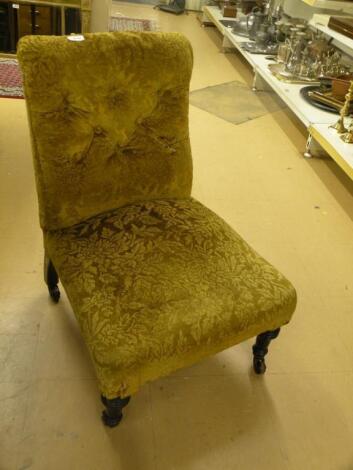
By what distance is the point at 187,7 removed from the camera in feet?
18.9

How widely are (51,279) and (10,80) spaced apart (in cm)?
217

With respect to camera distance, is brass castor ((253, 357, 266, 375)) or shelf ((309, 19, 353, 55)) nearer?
brass castor ((253, 357, 266, 375))

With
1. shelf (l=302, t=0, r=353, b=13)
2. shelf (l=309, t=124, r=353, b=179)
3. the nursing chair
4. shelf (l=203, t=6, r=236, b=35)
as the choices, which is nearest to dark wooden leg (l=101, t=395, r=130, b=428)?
the nursing chair

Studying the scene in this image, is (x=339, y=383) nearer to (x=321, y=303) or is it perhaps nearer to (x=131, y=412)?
(x=321, y=303)

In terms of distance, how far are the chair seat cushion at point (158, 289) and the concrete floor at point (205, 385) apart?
10.7 inches

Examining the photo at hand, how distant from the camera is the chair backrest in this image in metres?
0.96

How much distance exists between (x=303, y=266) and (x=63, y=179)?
3.40ft

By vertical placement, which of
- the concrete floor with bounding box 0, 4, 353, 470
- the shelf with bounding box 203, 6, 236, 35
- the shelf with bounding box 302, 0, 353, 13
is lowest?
the concrete floor with bounding box 0, 4, 353, 470

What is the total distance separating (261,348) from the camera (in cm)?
121

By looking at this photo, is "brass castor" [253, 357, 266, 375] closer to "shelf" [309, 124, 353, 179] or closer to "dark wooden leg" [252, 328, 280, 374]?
"dark wooden leg" [252, 328, 280, 374]

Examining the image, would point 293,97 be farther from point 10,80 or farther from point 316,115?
point 10,80

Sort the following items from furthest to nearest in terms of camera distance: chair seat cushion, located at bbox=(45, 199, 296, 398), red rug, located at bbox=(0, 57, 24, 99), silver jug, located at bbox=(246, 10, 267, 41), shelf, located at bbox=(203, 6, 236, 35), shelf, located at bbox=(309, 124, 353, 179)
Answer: shelf, located at bbox=(203, 6, 236, 35), silver jug, located at bbox=(246, 10, 267, 41), red rug, located at bbox=(0, 57, 24, 99), shelf, located at bbox=(309, 124, 353, 179), chair seat cushion, located at bbox=(45, 199, 296, 398)

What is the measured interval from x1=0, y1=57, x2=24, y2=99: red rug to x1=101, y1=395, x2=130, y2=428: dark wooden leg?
2224 mm

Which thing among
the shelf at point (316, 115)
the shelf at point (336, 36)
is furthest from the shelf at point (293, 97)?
the shelf at point (336, 36)
